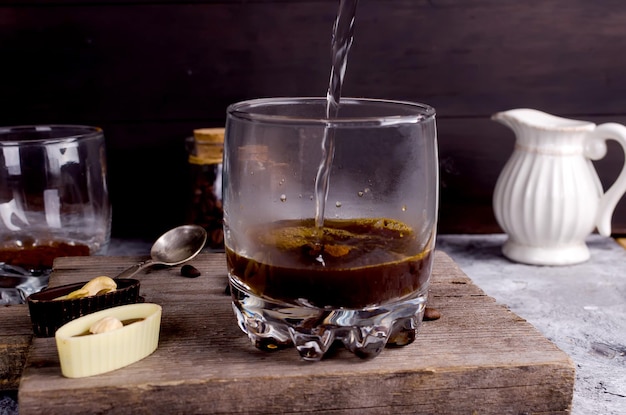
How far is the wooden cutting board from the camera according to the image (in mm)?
603

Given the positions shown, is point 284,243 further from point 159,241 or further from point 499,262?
point 499,262

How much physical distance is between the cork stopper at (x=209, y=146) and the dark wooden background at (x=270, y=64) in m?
0.08

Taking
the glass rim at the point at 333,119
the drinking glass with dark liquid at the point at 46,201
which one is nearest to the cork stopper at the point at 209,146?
the drinking glass with dark liquid at the point at 46,201

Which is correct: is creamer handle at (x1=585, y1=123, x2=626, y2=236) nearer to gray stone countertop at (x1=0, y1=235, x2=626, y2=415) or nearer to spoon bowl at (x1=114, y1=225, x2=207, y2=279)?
gray stone countertop at (x1=0, y1=235, x2=626, y2=415)

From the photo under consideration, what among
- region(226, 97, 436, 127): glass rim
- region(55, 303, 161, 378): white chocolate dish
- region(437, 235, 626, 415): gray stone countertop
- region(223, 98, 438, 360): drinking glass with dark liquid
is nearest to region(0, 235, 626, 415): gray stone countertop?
region(437, 235, 626, 415): gray stone countertop

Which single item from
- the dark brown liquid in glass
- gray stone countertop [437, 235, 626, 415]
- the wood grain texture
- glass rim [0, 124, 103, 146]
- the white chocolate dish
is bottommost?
gray stone countertop [437, 235, 626, 415]

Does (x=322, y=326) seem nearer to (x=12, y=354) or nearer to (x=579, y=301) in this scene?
(x=12, y=354)

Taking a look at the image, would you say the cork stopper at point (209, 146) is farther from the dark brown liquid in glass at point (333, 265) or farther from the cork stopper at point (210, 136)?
the dark brown liquid in glass at point (333, 265)

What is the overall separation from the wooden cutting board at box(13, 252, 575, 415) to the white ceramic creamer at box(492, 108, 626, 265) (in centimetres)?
49

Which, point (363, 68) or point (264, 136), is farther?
point (363, 68)

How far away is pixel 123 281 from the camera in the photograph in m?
0.80

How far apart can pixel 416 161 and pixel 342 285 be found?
14cm

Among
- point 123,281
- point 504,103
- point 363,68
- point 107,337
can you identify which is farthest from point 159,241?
point 504,103

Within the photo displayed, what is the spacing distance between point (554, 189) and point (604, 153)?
0.12m
